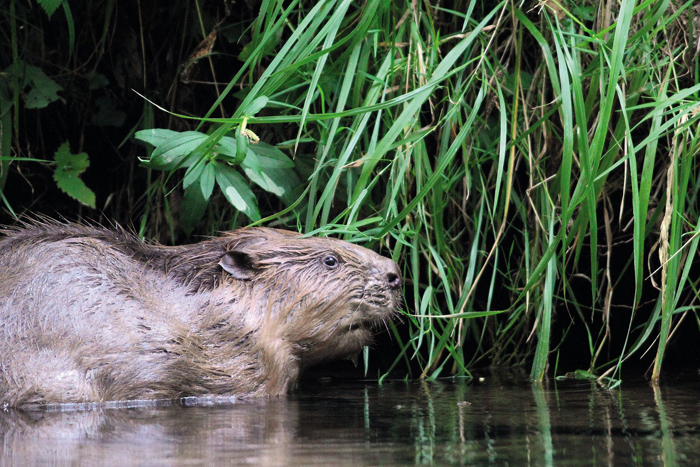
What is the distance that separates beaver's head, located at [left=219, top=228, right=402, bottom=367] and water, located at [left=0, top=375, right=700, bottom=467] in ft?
0.68

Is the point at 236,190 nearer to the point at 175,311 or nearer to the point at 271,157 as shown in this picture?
the point at 271,157

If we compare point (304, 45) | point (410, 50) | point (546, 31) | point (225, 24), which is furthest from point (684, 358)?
point (225, 24)

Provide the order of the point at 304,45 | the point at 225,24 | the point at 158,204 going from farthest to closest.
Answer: the point at 225,24
the point at 158,204
the point at 304,45

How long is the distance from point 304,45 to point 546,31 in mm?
1210

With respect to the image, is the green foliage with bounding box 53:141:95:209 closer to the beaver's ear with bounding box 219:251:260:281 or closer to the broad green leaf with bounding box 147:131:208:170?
the broad green leaf with bounding box 147:131:208:170

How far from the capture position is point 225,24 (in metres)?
4.52

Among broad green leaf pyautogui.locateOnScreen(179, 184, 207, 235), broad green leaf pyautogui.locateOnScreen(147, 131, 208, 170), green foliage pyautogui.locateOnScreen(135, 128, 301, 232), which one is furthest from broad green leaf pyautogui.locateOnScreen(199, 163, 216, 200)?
broad green leaf pyautogui.locateOnScreen(179, 184, 207, 235)

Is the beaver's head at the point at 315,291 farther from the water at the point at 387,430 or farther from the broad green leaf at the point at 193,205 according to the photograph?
the broad green leaf at the point at 193,205

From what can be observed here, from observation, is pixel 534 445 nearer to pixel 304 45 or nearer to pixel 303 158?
pixel 304 45

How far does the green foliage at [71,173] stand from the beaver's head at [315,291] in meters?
1.04

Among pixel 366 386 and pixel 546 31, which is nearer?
pixel 366 386

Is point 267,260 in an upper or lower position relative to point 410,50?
lower

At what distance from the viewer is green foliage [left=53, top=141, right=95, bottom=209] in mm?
3986

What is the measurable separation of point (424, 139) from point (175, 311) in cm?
149
